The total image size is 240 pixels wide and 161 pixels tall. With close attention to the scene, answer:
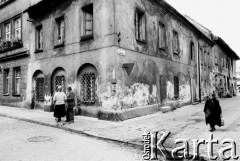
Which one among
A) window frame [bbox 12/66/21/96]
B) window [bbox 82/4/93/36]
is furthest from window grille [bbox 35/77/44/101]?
window [bbox 82/4/93/36]

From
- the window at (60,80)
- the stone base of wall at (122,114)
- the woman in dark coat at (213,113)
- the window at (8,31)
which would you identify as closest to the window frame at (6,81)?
the window at (8,31)

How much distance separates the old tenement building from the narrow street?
3583mm

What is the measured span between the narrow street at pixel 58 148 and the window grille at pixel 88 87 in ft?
12.1

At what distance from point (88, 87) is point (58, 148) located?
5858mm

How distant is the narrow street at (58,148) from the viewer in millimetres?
5094

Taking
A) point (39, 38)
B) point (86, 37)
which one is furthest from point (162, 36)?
point (39, 38)

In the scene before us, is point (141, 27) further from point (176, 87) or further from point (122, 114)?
point (176, 87)

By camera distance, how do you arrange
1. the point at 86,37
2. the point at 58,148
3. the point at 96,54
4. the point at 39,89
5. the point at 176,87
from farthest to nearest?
the point at 176,87, the point at 39,89, the point at 86,37, the point at 96,54, the point at 58,148

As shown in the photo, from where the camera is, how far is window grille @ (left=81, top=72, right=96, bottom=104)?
11312 mm

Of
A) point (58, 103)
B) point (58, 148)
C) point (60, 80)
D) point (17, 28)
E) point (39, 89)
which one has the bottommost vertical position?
point (58, 148)

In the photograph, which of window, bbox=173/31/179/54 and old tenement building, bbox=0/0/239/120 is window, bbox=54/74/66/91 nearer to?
old tenement building, bbox=0/0/239/120

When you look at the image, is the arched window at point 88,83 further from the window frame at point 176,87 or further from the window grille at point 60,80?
the window frame at point 176,87

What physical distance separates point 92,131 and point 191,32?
16.7 meters

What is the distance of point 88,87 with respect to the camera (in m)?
11.5
